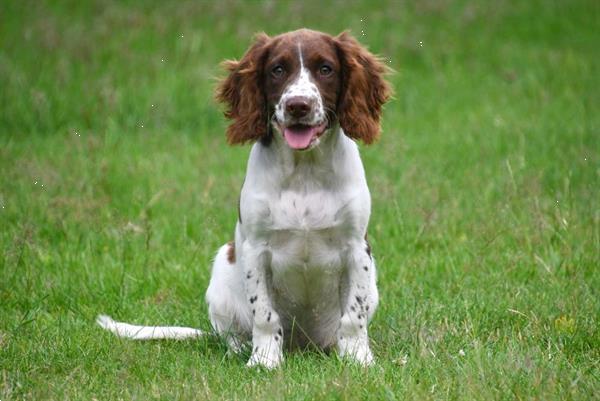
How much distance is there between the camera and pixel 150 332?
188 inches

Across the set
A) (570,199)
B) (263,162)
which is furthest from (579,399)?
(570,199)

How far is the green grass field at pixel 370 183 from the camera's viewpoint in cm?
418

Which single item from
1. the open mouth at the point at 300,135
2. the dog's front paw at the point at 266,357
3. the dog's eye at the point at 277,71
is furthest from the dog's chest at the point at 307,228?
the dog's eye at the point at 277,71

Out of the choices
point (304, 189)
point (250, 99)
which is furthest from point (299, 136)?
point (250, 99)

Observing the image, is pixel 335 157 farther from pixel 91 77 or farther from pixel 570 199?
pixel 91 77

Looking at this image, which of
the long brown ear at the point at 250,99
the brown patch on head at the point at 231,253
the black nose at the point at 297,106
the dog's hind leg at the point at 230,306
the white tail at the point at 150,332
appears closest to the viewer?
the black nose at the point at 297,106

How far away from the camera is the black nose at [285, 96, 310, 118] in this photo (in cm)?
429

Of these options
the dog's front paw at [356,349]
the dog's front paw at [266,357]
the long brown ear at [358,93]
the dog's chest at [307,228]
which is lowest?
the dog's front paw at [266,357]

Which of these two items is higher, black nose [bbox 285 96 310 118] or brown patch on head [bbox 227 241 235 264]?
black nose [bbox 285 96 310 118]

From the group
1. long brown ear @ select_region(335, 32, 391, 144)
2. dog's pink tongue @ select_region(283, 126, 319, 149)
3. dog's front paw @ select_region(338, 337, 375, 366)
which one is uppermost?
long brown ear @ select_region(335, 32, 391, 144)

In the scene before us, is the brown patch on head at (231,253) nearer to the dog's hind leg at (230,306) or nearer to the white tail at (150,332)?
the dog's hind leg at (230,306)

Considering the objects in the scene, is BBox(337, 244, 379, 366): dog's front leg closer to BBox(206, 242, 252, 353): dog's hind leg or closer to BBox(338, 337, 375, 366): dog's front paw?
BBox(338, 337, 375, 366): dog's front paw

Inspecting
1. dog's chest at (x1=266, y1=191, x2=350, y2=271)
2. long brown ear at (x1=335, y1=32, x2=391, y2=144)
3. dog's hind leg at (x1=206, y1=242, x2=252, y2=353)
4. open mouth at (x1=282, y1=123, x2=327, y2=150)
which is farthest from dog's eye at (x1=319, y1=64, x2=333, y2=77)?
dog's hind leg at (x1=206, y1=242, x2=252, y2=353)

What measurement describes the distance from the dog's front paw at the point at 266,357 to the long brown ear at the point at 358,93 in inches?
37.8
